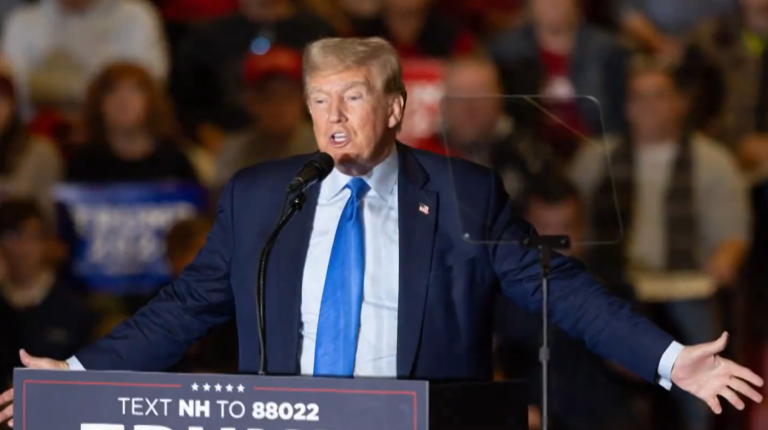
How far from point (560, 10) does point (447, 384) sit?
3373mm

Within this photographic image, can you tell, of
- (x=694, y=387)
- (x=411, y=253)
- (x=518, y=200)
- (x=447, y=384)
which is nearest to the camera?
(x=447, y=384)

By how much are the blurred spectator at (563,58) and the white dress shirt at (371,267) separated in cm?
262

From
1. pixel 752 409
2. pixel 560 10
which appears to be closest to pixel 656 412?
pixel 752 409

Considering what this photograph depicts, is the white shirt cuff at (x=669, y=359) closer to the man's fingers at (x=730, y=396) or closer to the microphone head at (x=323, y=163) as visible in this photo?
the man's fingers at (x=730, y=396)

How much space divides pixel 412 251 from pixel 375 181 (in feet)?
0.58

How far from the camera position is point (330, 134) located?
2574 millimetres

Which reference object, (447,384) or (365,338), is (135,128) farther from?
(447,384)

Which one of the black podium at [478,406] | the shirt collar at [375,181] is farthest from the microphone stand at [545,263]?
the shirt collar at [375,181]

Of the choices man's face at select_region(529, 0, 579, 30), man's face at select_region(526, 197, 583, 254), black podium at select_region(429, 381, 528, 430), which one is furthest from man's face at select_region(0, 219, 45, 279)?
black podium at select_region(429, 381, 528, 430)

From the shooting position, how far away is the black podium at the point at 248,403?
6.99 ft

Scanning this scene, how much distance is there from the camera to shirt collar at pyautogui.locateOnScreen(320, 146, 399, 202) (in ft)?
8.76

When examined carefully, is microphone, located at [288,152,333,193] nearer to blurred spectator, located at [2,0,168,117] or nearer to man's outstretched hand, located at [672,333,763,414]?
man's outstretched hand, located at [672,333,763,414]

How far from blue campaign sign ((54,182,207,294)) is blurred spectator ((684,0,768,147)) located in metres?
2.08

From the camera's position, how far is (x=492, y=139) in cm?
362
